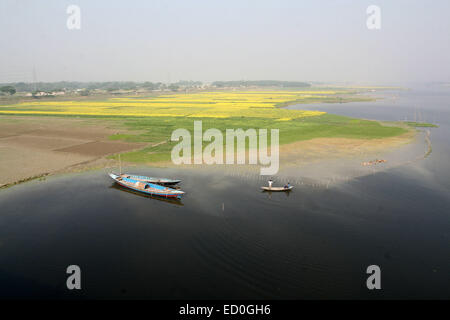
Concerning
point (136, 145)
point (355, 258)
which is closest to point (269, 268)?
point (355, 258)

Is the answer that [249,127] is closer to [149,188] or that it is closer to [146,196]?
[149,188]

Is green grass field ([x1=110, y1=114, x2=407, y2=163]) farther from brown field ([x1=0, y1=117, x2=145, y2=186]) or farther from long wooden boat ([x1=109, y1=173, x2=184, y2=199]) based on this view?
long wooden boat ([x1=109, y1=173, x2=184, y2=199])

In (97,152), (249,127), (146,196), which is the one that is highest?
(249,127)

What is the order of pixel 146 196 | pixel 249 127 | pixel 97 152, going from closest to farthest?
A: pixel 146 196
pixel 97 152
pixel 249 127

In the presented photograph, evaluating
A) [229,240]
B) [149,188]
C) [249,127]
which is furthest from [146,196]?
[249,127]

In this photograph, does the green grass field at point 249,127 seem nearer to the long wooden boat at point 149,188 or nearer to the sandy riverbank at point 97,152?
the sandy riverbank at point 97,152

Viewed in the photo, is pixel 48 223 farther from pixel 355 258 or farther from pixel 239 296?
pixel 355 258

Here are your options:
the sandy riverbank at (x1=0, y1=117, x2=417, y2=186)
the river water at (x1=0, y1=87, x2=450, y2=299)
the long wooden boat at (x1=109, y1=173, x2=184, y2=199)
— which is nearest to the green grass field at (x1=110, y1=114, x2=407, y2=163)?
the sandy riverbank at (x1=0, y1=117, x2=417, y2=186)
